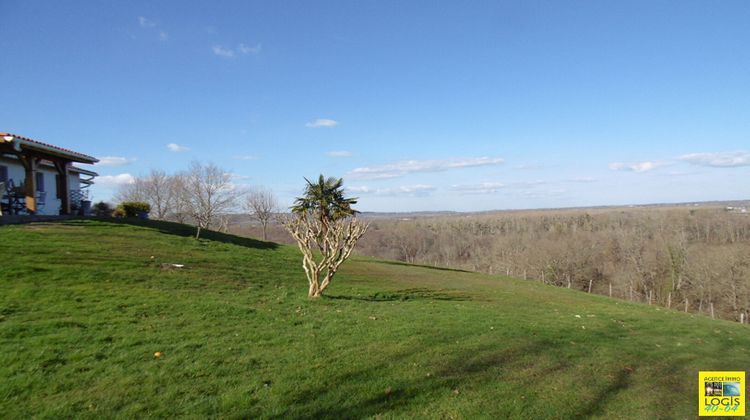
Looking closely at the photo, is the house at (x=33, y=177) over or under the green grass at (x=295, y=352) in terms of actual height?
over

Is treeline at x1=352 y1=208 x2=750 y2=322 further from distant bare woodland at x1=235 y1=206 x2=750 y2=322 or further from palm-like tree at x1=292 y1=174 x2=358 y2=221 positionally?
palm-like tree at x1=292 y1=174 x2=358 y2=221

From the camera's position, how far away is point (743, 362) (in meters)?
8.35

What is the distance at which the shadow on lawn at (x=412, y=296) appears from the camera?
11711 mm

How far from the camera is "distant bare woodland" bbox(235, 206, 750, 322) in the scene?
146ft

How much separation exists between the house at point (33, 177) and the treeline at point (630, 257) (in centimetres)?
4855

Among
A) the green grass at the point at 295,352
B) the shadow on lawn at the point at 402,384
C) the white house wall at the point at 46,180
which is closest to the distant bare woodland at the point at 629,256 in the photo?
the white house wall at the point at 46,180

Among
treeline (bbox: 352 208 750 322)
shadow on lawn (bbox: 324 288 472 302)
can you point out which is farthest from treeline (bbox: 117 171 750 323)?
shadow on lawn (bbox: 324 288 472 302)

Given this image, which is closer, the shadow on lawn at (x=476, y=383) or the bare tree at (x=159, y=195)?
the shadow on lawn at (x=476, y=383)

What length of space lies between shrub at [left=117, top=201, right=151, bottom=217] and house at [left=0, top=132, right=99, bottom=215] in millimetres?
2183

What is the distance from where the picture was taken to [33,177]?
54.0 ft

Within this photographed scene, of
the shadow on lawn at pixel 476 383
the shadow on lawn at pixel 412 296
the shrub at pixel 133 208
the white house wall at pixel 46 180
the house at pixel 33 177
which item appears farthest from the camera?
the shrub at pixel 133 208

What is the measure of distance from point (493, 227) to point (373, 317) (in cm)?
10768

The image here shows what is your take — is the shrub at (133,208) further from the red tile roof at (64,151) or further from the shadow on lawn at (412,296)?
the shadow on lawn at (412,296)

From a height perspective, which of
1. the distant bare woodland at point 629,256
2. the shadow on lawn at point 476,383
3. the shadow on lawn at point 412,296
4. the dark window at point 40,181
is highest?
the dark window at point 40,181
